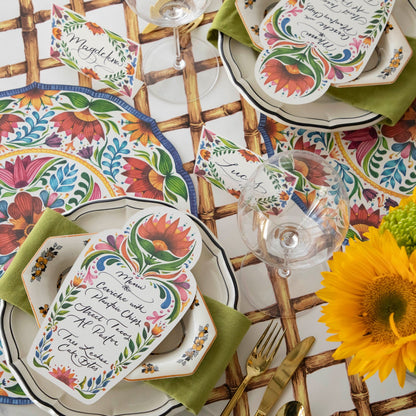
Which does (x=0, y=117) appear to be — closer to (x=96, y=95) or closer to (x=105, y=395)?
(x=96, y=95)

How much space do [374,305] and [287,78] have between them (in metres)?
0.39

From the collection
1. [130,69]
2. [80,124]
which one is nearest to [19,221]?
[80,124]

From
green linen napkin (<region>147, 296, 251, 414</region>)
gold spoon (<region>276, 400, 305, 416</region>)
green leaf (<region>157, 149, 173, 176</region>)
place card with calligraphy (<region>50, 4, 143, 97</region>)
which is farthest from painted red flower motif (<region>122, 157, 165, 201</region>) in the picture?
gold spoon (<region>276, 400, 305, 416</region>)

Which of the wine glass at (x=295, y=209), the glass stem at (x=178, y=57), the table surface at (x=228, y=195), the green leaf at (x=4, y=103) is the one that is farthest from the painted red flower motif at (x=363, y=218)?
the green leaf at (x=4, y=103)

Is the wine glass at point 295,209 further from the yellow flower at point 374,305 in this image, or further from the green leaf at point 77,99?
the green leaf at point 77,99

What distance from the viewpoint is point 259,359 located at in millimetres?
784

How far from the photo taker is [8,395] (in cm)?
80

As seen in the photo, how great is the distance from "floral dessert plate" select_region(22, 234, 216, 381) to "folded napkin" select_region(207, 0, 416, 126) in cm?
37

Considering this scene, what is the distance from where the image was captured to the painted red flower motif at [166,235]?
751mm

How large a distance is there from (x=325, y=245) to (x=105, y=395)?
13.7 inches

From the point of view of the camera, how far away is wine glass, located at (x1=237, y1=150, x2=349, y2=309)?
29.3 inches

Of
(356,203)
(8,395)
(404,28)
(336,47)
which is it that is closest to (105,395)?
(8,395)

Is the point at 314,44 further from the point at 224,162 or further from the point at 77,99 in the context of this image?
the point at 77,99

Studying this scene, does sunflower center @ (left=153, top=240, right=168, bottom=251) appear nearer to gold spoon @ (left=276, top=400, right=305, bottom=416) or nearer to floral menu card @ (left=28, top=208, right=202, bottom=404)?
floral menu card @ (left=28, top=208, right=202, bottom=404)
